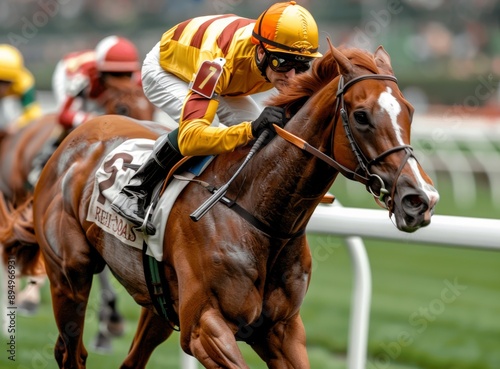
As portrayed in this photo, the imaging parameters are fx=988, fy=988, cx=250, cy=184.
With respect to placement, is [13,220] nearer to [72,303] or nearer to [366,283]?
[72,303]

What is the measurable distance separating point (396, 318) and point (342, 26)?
11.8 metres

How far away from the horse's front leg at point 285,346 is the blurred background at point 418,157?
6.16 ft

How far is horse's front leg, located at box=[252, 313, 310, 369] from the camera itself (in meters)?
3.62

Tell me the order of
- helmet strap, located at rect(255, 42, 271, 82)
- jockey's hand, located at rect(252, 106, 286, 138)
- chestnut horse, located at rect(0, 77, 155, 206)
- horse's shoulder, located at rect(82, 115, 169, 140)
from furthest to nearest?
chestnut horse, located at rect(0, 77, 155, 206)
horse's shoulder, located at rect(82, 115, 169, 140)
helmet strap, located at rect(255, 42, 271, 82)
jockey's hand, located at rect(252, 106, 286, 138)

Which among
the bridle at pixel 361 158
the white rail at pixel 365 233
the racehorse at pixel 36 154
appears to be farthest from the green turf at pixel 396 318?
the bridle at pixel 361 158

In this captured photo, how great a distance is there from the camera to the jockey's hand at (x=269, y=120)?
3.47 m

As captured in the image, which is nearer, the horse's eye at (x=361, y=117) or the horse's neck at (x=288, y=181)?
the horse's eye at (x=361, y=117)

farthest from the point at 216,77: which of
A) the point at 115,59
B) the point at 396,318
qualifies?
the point at 396,318

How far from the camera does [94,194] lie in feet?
13.9

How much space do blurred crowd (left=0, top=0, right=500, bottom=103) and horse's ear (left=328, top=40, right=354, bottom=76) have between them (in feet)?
46.9

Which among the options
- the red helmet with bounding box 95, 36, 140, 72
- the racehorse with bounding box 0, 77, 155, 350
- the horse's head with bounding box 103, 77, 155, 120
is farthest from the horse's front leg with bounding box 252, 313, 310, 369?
the red helmet with bounding box 95, 36, 140, 72

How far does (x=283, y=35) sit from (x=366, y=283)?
131 cm

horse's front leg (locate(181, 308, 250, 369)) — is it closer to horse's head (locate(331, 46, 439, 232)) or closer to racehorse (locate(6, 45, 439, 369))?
racehorse (locate(6, 45, 439, 369))

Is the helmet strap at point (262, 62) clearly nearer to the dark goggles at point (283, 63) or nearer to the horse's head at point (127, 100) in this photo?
the dark goggles at point (283, 63)
